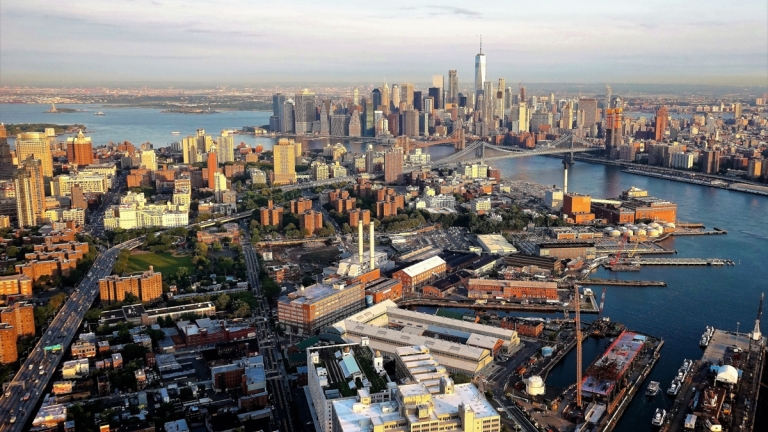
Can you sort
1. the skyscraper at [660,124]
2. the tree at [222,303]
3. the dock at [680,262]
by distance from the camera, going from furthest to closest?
the skyscraper at [660,124] < the dock at [680,262] < the tree at [222,303]

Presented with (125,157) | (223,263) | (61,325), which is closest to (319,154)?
(125,157)

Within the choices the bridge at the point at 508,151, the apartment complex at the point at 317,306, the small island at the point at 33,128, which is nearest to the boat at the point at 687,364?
the apartment complex at the point at 317,306

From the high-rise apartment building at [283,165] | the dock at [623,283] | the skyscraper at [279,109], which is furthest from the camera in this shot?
the skyscraper at [279,109]

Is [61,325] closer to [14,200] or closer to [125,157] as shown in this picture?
[14,200]

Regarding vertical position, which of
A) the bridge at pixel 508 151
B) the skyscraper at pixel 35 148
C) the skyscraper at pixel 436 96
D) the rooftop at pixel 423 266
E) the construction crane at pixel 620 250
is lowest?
the construction crane at pixel 620 250

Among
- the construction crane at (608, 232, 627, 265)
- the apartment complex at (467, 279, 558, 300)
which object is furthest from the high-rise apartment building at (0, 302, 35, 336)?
the construction crane at (608, 232, 627, 265)

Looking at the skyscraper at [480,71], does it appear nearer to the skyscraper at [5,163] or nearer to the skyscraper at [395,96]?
the skyscraper at [395,96]

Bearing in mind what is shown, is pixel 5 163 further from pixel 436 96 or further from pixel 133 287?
pixel 436 96
